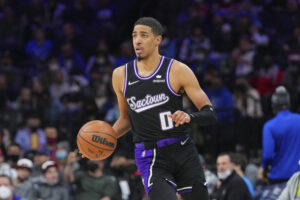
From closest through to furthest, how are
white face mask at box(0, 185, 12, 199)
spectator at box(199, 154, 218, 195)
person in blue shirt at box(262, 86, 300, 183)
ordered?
1. person in blue shirt at box(262, 86, 300, 183)
2. white face mask at box(0, 185, 12, 199)
3. spectator at box(199, 154, 218, 195)

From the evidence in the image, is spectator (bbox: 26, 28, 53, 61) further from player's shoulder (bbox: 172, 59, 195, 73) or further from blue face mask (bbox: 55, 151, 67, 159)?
player's shoulder (bbox: 172, 59, 195, 73)

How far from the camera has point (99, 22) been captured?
52.8 feet

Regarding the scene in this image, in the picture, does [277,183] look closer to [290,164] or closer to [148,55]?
[290,164]

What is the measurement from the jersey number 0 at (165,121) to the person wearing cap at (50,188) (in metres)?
4.97

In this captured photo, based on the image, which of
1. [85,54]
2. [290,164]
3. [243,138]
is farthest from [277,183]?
[85,54]

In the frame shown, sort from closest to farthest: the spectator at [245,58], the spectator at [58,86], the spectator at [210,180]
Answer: the spectator at [210,180], the spectator at [245,58], the spectator at [58,86]

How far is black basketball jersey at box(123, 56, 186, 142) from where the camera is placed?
505 centimetres

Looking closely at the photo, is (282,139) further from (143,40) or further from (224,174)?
(143,40)

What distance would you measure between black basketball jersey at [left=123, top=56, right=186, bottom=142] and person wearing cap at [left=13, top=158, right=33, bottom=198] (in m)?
4.96

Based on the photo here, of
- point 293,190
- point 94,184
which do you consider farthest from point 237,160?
point 94,184

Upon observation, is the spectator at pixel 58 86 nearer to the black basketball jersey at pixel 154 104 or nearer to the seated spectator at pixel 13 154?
the seated spectator at pixel 13 154

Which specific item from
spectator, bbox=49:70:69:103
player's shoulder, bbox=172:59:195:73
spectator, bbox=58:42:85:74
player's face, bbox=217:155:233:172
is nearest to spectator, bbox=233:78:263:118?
player's face, bbox=217:155:233:172

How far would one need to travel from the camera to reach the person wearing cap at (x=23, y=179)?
963 centimetres

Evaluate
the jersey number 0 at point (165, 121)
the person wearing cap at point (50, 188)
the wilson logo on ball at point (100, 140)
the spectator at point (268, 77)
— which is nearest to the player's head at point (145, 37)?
the jersey number 0 at point (165, 121)
